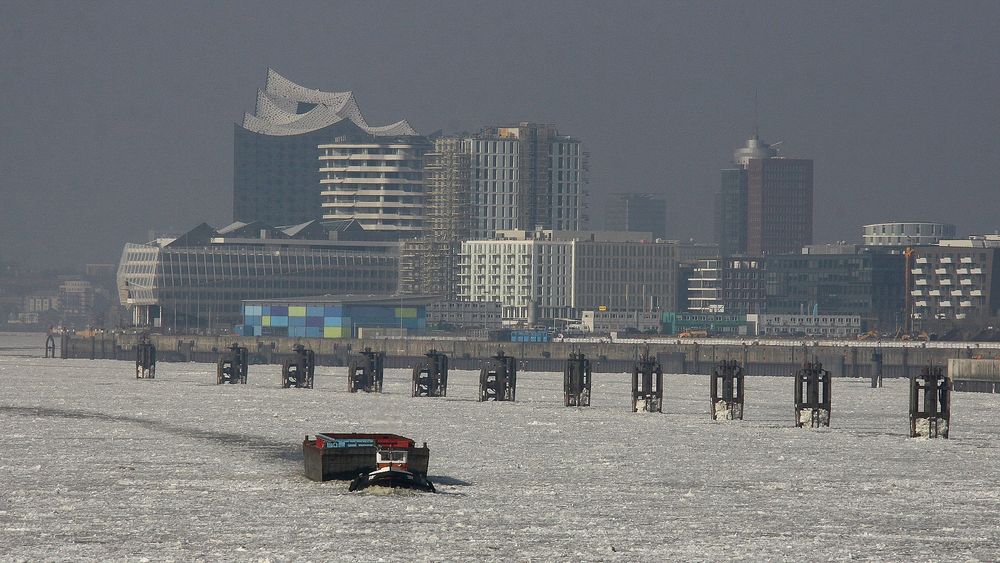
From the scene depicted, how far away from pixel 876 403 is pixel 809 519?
239ft

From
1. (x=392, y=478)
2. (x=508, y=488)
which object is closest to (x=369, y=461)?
(x=392, y=478)

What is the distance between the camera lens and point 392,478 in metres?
58.8

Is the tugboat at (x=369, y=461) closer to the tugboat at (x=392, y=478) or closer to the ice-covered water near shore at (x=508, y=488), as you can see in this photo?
the tugboat at (x=392, y=478)

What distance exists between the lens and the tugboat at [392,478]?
58781 mm

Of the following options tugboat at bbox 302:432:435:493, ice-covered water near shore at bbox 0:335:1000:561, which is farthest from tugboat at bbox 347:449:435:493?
ice-covered water near shore at bbox 0:335:1000:561

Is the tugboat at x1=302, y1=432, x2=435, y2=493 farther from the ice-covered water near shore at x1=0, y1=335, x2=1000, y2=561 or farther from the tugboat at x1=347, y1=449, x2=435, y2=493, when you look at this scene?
the ice-covered water near shore at x1=0, y1=335, x2=1000, y2=561

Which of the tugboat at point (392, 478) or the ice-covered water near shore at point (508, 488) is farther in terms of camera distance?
the tugboat at point (392, 478)

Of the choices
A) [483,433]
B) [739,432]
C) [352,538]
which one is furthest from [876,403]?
[352,538]

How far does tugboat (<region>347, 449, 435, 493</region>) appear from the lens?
58.8m

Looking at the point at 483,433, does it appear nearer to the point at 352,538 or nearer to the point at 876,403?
the point at 352,538

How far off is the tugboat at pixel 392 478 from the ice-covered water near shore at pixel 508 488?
0.65m

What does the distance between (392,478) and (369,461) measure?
123 inches

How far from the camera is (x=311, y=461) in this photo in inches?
2473

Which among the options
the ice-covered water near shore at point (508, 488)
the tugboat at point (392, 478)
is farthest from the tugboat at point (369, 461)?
the ice-covered water near shore at point (508, 488)
